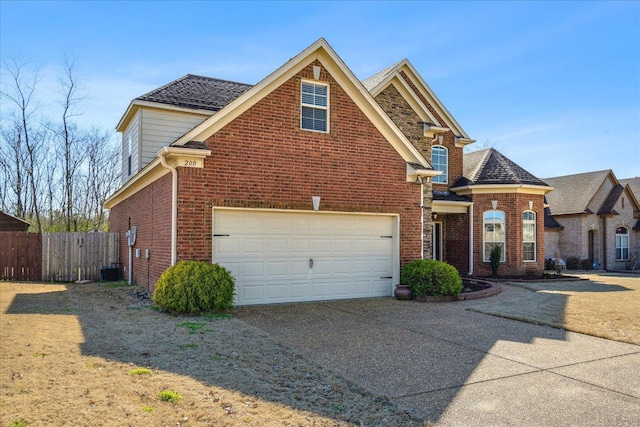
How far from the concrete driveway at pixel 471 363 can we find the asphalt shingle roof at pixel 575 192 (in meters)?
22.1

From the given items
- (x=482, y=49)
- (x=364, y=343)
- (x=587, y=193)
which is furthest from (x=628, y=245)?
(x=364, y=343)

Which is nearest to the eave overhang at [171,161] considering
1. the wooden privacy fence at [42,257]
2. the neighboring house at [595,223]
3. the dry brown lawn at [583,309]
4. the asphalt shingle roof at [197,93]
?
the asphalt shingle roof at [197,93]

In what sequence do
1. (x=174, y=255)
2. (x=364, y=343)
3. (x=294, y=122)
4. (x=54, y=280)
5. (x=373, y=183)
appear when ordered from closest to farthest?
(x=364, y=343)
(x=174, y=255)
(x=294, y=122)
(x=373, y=183)
(x=54, y=280)

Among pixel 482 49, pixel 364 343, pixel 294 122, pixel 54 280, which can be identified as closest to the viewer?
pixel 364 343

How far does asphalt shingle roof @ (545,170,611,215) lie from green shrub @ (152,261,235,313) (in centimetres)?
2531

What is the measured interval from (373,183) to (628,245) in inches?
1015

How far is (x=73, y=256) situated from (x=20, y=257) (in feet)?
6.37

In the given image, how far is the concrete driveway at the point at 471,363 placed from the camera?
4.94 m

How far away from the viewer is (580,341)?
26.9 ft

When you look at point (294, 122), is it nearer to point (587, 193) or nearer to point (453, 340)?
point (453, 340)

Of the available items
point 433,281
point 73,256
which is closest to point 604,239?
point 433,281

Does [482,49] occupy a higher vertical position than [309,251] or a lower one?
higher

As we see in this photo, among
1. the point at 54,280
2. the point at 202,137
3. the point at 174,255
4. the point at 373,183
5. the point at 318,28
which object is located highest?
the point at 318,28

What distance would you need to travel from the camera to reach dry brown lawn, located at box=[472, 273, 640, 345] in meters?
9.21
